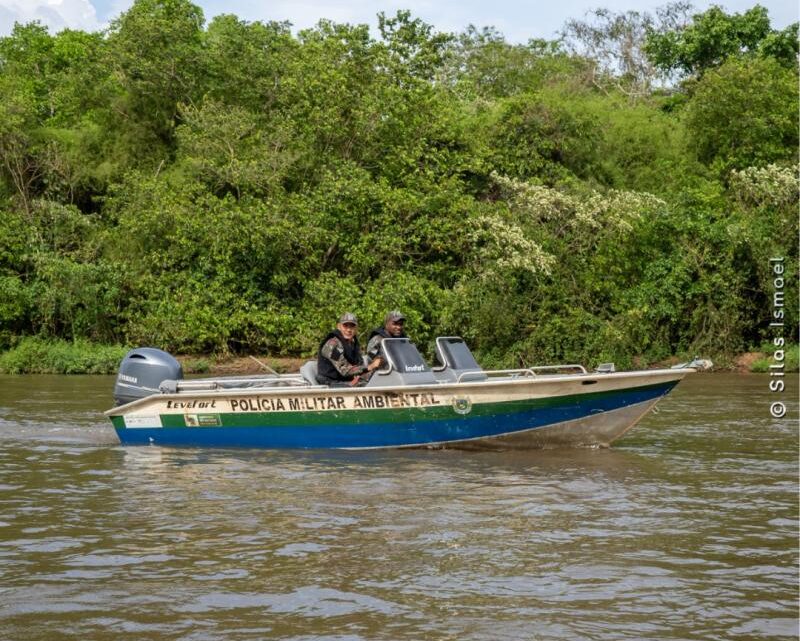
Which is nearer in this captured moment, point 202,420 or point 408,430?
point 408,430

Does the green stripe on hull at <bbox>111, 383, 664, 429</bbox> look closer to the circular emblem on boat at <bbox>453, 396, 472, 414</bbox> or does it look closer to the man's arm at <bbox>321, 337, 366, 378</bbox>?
the circular emblem on boat at <bbox>453, 396, 472, 414</bbox>

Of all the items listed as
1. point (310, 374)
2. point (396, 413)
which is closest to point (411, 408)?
point (396, 413)

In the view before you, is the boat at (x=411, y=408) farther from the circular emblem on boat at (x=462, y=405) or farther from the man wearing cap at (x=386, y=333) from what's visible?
the man wearing cap at (x=386, y=333)

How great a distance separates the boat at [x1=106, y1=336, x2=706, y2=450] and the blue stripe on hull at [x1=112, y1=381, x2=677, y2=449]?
13 millimetres

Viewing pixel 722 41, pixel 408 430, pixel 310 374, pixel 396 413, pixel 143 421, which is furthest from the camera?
pixel 722 41

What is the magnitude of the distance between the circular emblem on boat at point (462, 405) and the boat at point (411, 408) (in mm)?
12

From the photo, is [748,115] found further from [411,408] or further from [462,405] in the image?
[411,408]

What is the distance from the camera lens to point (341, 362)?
14820 millimetres

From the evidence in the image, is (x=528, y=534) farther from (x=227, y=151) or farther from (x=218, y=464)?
(x=227, y=151)

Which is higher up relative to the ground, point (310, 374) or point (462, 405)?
point (310, 374)

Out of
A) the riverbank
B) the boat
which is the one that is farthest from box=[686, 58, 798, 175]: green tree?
the boat

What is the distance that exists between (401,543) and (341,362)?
5760 millimetres

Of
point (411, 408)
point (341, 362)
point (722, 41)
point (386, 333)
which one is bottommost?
point (411, 408)

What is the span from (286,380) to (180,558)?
725cm
